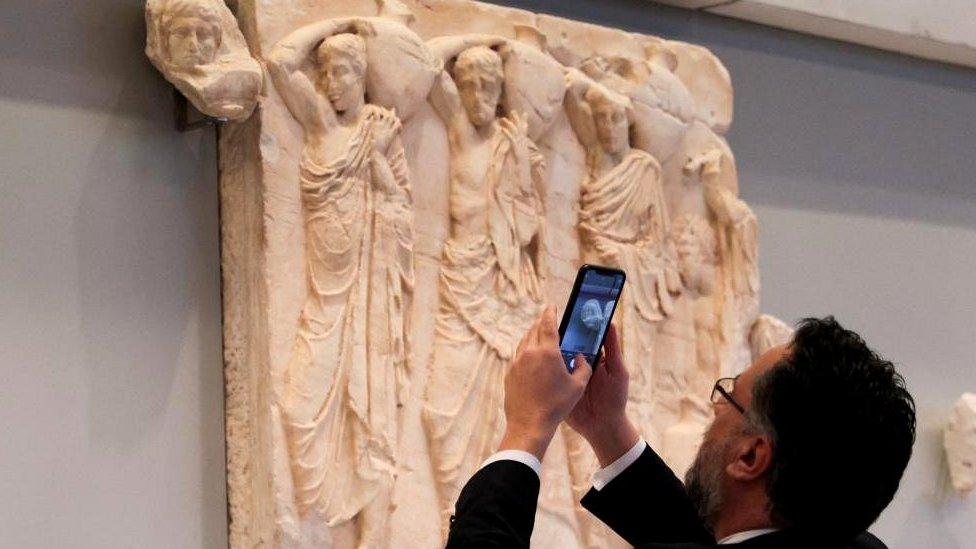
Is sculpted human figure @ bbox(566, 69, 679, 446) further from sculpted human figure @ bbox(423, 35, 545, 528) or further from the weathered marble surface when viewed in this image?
sculpted human figure @ bbox(423, 35, 545, 528)

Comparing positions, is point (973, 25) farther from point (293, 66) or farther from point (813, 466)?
point (813, 466)

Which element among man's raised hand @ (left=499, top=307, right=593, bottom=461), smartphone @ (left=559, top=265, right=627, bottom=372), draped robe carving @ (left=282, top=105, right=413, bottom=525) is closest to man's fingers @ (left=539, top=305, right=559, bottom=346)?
man's raised hand @ (left=499, top=307, right=593, bottom=461)

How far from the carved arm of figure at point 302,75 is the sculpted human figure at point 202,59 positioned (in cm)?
7

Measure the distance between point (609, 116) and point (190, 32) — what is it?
1.36 meters

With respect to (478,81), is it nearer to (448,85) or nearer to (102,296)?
(448,85)

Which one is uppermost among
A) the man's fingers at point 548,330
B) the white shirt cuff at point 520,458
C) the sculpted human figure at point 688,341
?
the man's fingers at point 548,330

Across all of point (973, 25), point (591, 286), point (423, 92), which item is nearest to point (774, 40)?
point (973, 25)

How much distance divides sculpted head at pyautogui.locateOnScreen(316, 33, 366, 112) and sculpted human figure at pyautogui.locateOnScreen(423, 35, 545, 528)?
291mm

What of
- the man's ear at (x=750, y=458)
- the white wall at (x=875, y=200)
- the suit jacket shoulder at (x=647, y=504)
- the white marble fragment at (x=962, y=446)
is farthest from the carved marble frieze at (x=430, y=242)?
the man's ear at (x=750, y=458)

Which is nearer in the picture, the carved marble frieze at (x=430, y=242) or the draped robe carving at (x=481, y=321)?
the carved marble frieze at (x=430, y=242)

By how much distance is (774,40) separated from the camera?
5.82 metres

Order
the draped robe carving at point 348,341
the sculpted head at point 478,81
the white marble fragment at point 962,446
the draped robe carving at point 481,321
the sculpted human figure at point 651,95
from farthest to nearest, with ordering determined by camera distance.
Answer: the white marble fragment at point 962,446 → the sculpted human figure at point 651,95 → the sculpted head at point 478,81 → the draped robe carving at point 481,321 → the draped robe carving at point 348,341

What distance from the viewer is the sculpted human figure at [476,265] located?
4.36 m

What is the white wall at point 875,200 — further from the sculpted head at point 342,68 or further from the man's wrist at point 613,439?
the man's wrist at point 613,439
